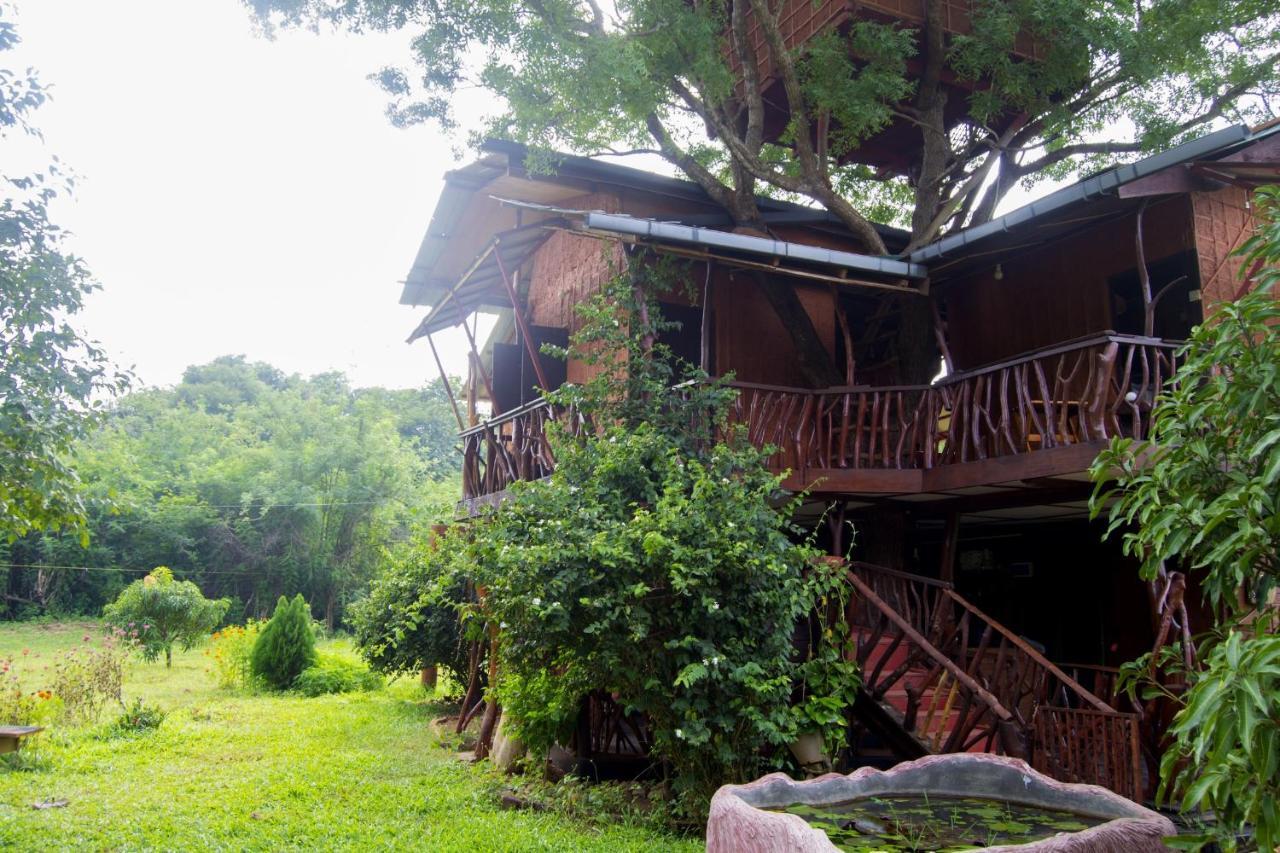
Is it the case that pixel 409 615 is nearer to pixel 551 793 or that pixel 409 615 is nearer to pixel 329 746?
pixel 329 746

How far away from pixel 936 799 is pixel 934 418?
15.5ft

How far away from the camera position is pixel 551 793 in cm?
732

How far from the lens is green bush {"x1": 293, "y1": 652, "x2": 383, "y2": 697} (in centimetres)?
1466

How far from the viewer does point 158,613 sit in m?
17.2

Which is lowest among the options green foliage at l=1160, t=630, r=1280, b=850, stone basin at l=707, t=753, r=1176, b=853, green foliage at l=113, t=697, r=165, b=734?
green foliage at l=113, t=697, r=165, b=734

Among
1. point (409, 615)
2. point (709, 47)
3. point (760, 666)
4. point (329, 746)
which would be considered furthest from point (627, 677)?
point (709, 47)

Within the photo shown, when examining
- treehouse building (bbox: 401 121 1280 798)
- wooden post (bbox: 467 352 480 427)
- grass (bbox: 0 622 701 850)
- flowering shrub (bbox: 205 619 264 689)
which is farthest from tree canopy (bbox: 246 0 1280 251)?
flowering shrub (bbox: 205 619 264 689)

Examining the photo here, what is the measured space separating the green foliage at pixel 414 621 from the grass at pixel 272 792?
2.69 feet

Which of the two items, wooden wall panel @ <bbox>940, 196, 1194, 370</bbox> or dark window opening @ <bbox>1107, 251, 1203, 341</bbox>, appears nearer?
wooden wall panel @ <bbox>940, 196, 1194, 370</bbox>

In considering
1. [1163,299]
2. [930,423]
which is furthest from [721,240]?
[1163,299]

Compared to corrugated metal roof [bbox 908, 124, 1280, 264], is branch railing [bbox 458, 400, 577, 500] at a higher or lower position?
lower

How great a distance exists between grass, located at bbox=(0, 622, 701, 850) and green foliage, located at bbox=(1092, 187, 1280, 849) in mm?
3667

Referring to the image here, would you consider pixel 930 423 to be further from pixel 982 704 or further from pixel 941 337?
pixel 982 704

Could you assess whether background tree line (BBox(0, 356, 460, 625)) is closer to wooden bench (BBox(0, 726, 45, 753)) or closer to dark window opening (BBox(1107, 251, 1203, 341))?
wooden bench (BBox(0, 726, 45, 753))
